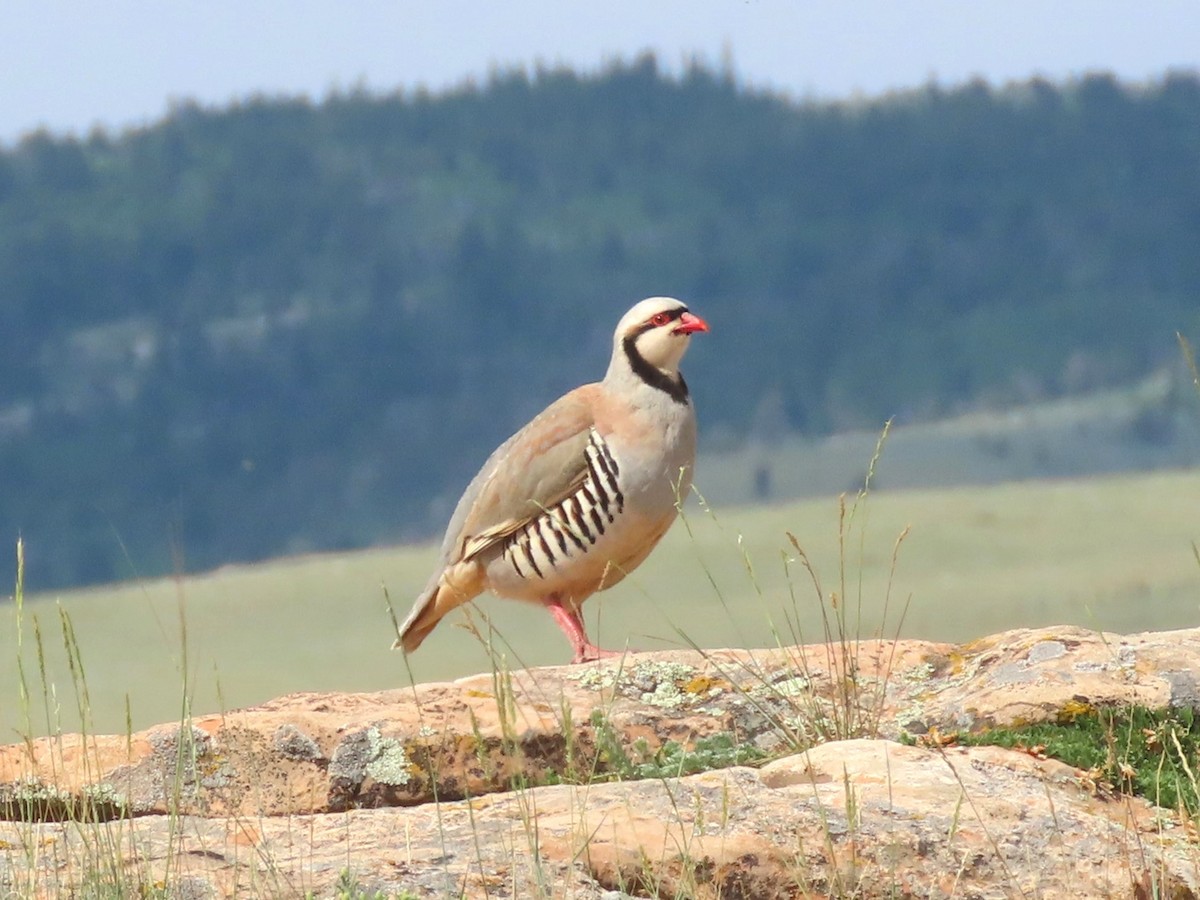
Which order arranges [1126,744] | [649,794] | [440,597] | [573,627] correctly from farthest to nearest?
[440,597]
[573,627]
[1126,744]
[649,794]

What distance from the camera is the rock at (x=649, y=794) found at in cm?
326

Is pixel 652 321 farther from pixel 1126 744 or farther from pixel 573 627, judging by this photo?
pixel 1126 744

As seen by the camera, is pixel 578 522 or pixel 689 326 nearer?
pixel 578 522

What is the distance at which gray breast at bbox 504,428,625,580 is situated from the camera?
21.4 feet

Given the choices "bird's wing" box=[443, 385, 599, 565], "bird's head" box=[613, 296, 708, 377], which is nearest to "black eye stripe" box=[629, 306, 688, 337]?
"bird's head" box=[613, 296, 708, 377]

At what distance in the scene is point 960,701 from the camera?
495 centimetres

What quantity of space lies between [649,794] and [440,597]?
3690 mm

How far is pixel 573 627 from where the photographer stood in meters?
6.77

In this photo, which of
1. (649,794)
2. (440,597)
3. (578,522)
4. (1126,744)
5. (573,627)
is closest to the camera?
(649,794)

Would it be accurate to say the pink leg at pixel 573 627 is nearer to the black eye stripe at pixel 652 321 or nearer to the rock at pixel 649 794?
the rock at pixel 649 794

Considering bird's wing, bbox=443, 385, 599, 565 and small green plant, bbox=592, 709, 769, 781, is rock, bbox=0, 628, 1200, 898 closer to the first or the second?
small green plant, bbox=592, 709, 769, 781

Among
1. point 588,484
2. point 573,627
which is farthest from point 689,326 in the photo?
point 573,627

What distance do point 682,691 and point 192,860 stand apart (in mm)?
2194

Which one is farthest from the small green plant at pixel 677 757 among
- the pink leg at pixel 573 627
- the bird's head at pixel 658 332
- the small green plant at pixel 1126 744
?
the bird's head at pixel 658 332
